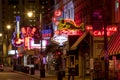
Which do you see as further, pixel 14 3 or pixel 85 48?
pixel 14 3

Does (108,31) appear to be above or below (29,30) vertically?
below

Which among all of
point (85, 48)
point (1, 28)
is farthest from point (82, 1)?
point (1, 28)

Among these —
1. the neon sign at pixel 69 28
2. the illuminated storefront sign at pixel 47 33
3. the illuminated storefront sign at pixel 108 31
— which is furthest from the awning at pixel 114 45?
the illuminated storefront sign at pixel 47 33

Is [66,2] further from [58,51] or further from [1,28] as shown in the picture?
[1,28]

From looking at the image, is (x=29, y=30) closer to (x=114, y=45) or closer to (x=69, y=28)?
(x=69, y=28)

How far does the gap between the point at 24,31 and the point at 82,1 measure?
28.5 m

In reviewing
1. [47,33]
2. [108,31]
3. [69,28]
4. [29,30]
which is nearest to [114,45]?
[108,31]

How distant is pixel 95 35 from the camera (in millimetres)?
32531

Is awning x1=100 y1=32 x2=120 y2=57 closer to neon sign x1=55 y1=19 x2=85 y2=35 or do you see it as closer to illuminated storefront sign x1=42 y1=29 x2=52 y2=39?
neon sign x1=55 y1=19 x2=85 y2=35

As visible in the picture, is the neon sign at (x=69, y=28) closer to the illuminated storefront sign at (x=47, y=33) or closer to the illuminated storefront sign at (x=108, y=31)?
the illuminated storefront sign at (x=108, y=31)

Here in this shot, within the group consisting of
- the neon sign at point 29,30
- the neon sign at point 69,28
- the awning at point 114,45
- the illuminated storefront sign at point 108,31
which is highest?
the neon sign at point 29,30

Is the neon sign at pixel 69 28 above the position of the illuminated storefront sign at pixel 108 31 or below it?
above

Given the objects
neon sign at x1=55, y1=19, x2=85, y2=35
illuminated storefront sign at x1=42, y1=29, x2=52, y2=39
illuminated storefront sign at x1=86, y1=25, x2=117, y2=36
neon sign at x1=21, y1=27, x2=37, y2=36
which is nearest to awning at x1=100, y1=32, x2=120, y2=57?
illuminated storefront sign at x1=86, y1=25, x2=117, y2=36

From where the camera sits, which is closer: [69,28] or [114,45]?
[114,45]
